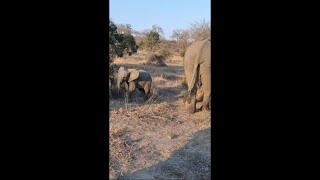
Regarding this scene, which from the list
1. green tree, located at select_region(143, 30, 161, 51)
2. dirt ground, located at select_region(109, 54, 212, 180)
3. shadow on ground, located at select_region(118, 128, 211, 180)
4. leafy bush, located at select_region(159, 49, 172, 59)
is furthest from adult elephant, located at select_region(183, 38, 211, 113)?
green tree, located at select_region(143, 30, 161, 51)

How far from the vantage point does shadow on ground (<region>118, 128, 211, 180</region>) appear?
138 inches

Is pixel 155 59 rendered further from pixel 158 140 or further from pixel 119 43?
pixel 158 140

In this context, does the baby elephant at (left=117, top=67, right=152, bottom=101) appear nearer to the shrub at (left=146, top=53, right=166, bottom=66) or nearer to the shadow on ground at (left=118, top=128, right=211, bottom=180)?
the shadow on ground at (left=118, top=128, right=211, bottom=180)

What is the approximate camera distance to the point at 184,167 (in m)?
3.71

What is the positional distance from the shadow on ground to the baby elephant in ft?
6.76

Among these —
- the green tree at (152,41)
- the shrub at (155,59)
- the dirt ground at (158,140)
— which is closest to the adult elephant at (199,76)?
the dirt ground at (158,140)

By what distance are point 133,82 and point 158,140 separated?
1.82 meters

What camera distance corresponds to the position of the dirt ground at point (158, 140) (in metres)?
3.65

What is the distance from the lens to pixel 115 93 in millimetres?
6344

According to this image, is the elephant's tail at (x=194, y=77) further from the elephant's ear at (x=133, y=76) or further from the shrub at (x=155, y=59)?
the shrub at (x=155, y=59)
